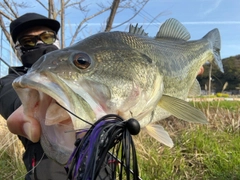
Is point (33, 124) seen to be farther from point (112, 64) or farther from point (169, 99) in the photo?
point (169, 99)

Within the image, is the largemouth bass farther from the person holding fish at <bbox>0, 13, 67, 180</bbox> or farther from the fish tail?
the fish tail

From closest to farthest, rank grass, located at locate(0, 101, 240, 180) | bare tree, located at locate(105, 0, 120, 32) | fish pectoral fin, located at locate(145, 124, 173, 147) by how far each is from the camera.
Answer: fish pectoral fin, located at locate(145, 124, 173, 147) < grass, located at locate(0, 101, 240, 180) < bare tree, located at locate(105, 0, 120, 32)

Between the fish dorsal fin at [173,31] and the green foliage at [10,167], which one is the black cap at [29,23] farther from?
the green foliage at [10,167]

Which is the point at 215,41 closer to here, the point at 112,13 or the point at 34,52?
the point at 34,52

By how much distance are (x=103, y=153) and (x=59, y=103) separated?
0.31 m

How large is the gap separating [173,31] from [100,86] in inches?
54.2

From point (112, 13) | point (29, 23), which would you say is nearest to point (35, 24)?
point (29, 23)

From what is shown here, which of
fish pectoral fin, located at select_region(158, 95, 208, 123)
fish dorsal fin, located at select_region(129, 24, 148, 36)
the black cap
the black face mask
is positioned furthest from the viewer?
the black cap

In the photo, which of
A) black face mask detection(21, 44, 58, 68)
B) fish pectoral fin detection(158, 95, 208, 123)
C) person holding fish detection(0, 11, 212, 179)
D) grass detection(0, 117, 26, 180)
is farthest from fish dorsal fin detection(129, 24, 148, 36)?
grass detection(0, 117, 26, 180)

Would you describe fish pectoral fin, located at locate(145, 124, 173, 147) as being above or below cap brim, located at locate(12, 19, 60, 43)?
below

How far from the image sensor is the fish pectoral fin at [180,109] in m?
1.90

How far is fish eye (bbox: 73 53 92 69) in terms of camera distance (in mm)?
1435

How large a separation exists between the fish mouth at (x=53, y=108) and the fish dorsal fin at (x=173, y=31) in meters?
1.30

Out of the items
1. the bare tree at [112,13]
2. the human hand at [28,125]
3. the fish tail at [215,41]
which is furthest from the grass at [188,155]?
the bare tree at [112,13]
